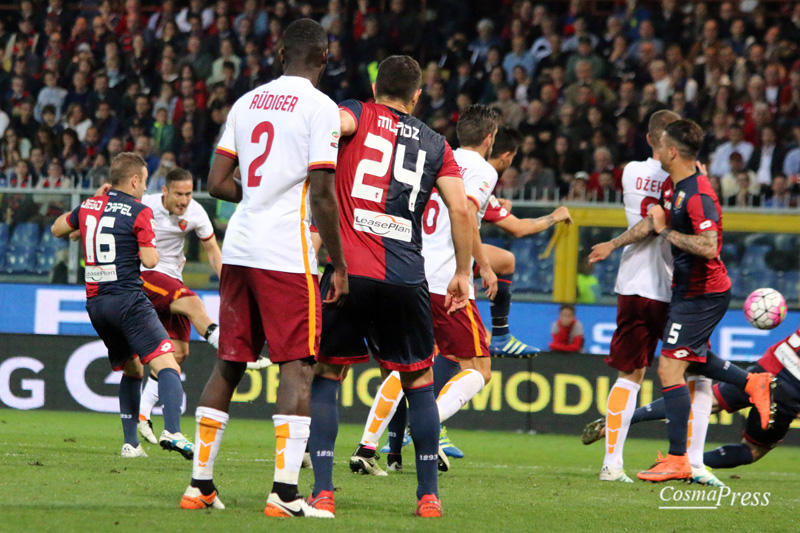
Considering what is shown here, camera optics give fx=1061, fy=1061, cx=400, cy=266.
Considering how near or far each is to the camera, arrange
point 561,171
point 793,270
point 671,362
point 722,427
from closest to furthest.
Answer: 1. point 671,362
2. point 722,427
3. point 793,270
4. point 561,171

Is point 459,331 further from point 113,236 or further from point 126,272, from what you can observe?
point 113,236

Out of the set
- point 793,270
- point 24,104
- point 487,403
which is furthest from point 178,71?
point 793,270

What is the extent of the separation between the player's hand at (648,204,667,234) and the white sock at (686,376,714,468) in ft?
3.61

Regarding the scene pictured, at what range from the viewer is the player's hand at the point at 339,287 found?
4617 mm

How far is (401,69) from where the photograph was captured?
5.01 metres

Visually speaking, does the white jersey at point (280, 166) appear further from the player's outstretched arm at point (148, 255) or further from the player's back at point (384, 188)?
the player's outstretched arm at point (148, 255)

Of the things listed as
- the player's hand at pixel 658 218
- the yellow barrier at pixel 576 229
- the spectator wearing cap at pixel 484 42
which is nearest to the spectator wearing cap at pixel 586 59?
the spectator wearing cap at pixel 484 42

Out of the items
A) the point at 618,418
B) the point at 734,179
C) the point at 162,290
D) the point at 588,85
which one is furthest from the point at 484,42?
the point at 618,418

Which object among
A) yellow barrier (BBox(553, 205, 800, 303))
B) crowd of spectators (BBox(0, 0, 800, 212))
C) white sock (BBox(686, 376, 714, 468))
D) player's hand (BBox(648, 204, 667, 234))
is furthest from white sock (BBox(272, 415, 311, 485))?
crowd of spectators (BBox(0, 0, 800, 212))

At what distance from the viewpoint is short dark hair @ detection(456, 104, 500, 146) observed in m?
6.99

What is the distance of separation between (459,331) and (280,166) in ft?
8.51

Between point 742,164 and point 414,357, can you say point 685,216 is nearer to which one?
point 414,357

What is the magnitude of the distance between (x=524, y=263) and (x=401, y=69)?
22.8ft

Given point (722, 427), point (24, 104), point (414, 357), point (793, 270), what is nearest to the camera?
point (414, 357)
